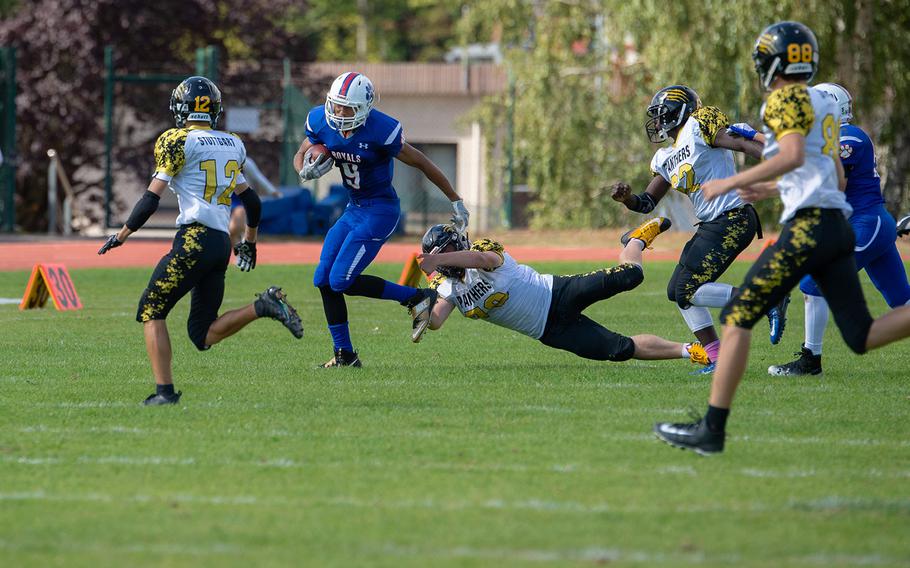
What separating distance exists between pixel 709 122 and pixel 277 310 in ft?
10.3

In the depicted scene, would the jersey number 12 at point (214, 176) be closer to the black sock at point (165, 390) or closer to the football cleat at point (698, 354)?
the black sock at point (165, 390)

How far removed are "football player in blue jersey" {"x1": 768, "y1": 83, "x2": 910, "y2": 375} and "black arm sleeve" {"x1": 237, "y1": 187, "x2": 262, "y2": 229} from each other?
3.50 m

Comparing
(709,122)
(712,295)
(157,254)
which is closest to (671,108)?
(709,122)

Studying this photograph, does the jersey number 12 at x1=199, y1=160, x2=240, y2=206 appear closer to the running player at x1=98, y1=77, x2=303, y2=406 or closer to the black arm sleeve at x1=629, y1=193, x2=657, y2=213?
the running player at x1=98, y1=77, x2=303, y2=406

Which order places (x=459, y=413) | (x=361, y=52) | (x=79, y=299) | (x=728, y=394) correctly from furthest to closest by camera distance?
(x=361, y=52) < (x=79, y=299) < (x=459, y=413) < (x=728, y=394)

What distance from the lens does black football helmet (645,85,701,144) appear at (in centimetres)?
898

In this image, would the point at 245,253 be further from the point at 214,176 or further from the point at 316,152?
the point at 214,176

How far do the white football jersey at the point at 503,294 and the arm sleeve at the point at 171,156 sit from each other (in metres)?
2.05

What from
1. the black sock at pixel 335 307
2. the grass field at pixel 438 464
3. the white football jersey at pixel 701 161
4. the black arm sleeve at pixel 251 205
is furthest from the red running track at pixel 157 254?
the white football jersey at pixel 701 161

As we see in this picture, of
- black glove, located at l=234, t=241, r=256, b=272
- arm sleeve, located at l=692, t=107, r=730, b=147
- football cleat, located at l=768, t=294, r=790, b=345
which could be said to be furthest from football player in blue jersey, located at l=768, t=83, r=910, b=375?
black glove, located at l=234, t=241, r=256, b=272

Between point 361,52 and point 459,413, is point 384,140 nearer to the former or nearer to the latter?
point 459,413

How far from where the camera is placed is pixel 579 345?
29.0 feet

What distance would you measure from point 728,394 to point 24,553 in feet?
10.2

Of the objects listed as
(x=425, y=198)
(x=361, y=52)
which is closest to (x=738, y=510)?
(x=425, y=198)
